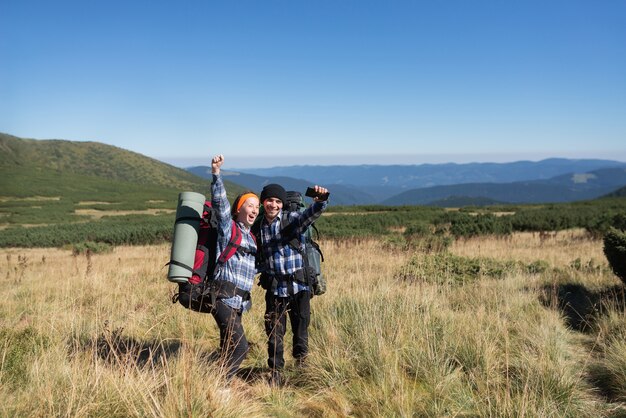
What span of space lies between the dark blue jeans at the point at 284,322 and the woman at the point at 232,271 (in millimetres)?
321

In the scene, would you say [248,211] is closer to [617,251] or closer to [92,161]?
[617,251]

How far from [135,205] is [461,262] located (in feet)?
282

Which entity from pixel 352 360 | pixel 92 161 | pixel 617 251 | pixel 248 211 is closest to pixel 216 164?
pixel 248 211

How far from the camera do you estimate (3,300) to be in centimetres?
616

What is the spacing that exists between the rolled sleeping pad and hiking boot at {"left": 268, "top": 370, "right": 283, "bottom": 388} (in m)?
1.15

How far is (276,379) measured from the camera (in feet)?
11.3

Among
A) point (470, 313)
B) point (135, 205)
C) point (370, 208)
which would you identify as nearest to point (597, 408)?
point (470, 313)

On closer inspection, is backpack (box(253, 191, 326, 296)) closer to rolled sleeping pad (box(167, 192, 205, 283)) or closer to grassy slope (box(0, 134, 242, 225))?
rolled sleeping pad (box(167, 192, 205, 283))

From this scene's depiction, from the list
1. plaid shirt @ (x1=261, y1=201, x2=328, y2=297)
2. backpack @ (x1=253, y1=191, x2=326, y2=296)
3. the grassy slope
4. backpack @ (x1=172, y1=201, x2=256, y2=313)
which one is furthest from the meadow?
the grassy slope

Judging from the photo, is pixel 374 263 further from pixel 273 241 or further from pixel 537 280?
pixel 273 241

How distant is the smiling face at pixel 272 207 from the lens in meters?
3.51

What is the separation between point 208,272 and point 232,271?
0.63 ft

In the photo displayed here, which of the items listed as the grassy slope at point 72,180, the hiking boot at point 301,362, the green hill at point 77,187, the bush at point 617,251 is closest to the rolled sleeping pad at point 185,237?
the grassy slope at point 72,180

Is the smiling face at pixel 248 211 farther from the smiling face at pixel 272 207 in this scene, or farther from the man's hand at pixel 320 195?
the man's hand at pixel 320 195
